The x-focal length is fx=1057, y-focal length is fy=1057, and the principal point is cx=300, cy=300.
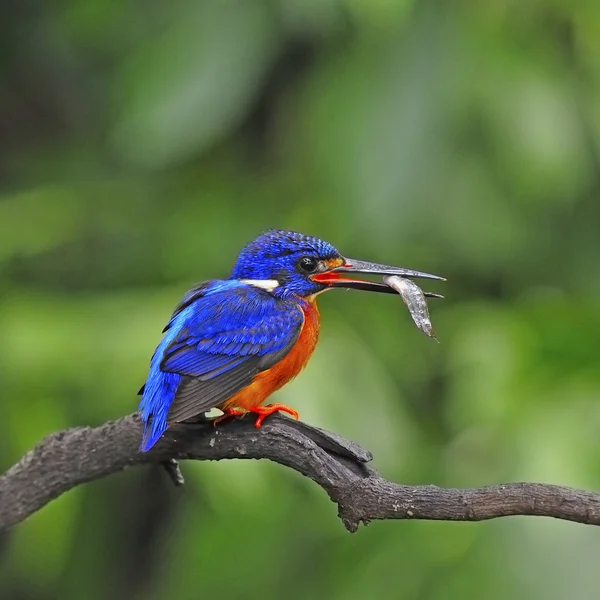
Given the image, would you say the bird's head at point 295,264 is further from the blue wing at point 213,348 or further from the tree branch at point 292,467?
the tree branch at point 292,467

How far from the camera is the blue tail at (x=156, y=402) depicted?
1834mm

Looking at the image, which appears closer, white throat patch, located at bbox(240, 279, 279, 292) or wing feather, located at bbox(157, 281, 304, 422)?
wing feather, located at bbox(157, 281, 304, 422)

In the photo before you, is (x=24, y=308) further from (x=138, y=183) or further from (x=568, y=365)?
(x=568, y=365)

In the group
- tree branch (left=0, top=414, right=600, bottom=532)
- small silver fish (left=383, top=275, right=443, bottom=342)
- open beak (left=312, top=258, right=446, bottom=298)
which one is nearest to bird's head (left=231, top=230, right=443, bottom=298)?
open beak (left=312, top=258, right=446, bottom=298)

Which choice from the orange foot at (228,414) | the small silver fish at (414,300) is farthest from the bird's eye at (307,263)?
the orange foot at (228,414)

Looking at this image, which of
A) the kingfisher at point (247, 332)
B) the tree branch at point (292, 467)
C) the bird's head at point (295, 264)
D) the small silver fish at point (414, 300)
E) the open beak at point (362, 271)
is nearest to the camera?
the tree branch at point (292, 467)

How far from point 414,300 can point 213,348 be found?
401 millimetres

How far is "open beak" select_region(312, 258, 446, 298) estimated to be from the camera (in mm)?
2057

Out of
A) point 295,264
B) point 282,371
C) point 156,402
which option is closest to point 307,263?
point 295,264

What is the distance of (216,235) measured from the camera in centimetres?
344

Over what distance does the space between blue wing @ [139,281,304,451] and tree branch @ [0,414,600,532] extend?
0.10 m

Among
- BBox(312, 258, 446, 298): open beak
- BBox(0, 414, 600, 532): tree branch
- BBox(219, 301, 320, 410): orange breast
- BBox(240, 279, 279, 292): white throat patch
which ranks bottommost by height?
BBox(0, 414, 600, 532): tree branch

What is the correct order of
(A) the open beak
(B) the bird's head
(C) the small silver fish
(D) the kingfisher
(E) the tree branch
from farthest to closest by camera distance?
(B) the bird's head < (A) the open beak < (D) the kingfisher < (C) the small silver fish < (E) the tree branch

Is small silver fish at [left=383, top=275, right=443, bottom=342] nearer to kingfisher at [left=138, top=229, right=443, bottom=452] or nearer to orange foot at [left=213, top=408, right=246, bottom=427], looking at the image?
kingfisher at [left=138, top=229, right=443, bottom=452]
